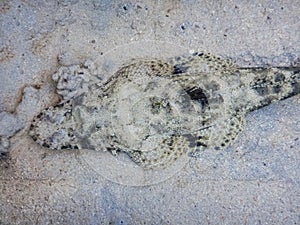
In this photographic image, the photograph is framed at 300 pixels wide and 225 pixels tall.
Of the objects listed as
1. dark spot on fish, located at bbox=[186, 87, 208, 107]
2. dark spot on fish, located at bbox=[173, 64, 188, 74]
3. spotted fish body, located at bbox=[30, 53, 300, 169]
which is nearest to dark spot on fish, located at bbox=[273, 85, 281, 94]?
spotted fish body, located at bbox=[30, 53, 300, 169]

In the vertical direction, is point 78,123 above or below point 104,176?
above

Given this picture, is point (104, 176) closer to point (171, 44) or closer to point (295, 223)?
point (171, 44)

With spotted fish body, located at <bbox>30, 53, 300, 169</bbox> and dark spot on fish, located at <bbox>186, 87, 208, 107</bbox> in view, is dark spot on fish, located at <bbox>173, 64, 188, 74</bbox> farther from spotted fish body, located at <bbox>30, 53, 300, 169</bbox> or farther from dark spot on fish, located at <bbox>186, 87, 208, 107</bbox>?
dark spot on fish, located at <bbox>186, 87, 208, 107</bbox>

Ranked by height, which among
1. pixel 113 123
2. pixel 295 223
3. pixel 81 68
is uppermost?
pixel 81 68

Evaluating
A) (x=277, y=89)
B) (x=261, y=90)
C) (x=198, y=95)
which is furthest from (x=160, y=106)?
(x=277, y=89)

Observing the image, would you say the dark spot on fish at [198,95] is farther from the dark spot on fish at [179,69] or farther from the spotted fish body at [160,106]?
the dark spot on fish at [179,69]

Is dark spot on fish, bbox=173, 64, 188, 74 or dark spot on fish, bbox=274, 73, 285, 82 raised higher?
dark spot on fish, bbox=173, 64, 188, 74

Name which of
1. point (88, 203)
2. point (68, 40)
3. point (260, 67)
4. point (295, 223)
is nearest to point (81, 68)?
point (68, 40)

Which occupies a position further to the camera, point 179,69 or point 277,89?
point 179,69

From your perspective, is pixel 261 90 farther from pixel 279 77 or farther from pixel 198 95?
pixel 198 95
